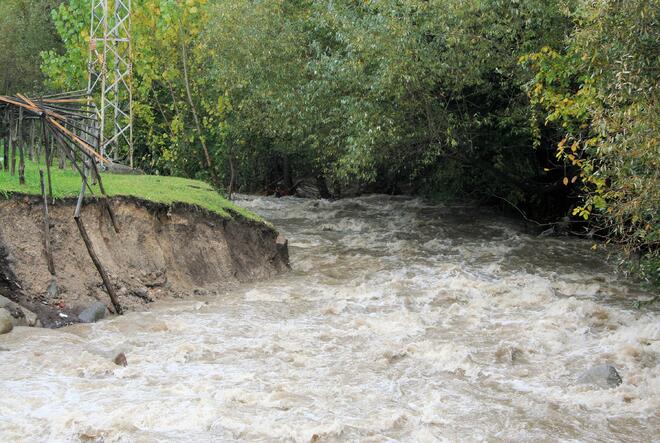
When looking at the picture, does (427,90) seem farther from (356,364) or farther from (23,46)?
(23,46)

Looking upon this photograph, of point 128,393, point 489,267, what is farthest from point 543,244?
point 128,393

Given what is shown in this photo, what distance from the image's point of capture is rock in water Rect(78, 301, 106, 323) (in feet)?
33.7

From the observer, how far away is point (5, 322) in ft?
30.3

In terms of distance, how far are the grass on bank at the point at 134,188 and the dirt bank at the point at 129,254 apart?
0.49 ft

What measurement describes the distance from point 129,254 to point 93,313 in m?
1.70

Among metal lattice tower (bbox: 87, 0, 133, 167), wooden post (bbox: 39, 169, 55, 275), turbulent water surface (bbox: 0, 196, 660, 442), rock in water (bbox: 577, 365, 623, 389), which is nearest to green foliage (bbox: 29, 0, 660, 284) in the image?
metal lattice tower (bbox: 87, 0, 133, 167)

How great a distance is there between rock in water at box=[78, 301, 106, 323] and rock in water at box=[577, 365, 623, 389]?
6.31m

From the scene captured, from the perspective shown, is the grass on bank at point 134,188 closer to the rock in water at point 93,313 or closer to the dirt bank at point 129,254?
the dirt bank at point 129,254

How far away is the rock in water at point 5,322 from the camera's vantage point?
9164 mm

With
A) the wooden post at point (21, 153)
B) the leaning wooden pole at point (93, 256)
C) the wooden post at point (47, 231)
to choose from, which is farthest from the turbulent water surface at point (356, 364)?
the wooden post at point (21, 153)

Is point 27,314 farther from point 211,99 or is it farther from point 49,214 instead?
point 211,99

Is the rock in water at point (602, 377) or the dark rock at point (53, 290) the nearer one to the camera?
the rock in water at point (602, 377)

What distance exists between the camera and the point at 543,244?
59.0 ft

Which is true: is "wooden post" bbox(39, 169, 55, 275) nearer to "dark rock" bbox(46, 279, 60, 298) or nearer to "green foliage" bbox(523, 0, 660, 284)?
"dark rock" bbox(46, 279, 60, 298)
